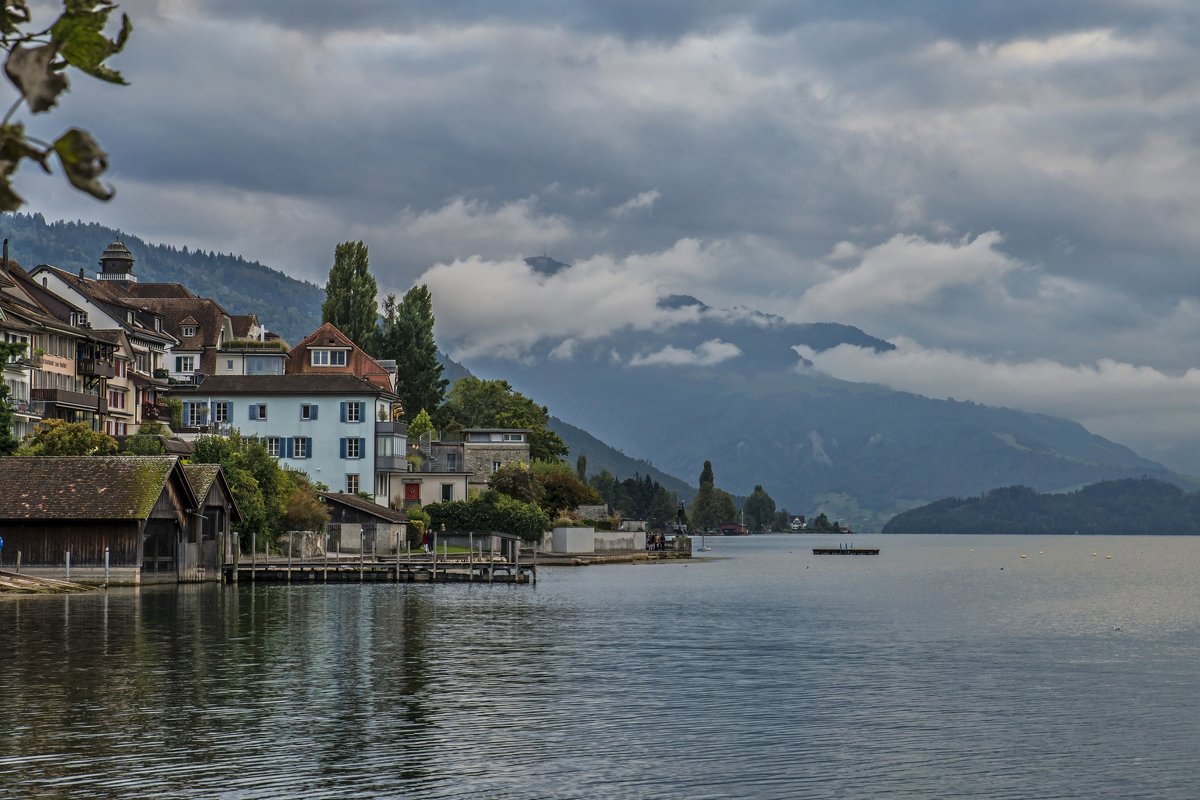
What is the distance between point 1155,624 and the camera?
8519 centimetres

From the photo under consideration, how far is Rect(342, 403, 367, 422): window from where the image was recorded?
13512 cm

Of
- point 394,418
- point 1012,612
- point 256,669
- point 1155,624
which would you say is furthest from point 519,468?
point 256,669

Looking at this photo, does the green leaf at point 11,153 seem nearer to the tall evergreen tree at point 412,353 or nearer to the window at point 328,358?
the window at point 328,358

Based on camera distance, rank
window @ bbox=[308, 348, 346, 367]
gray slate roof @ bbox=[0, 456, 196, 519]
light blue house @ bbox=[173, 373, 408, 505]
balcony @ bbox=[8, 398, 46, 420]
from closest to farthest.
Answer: gray slate roof @ bbox=[0, 456, 196, 519] < balcony @ bbox=[8, 398, 46, 420] < light blue house @ bbox=[173, 373, 408, 505] < window @ bbox=[308, 348, 346, 367]

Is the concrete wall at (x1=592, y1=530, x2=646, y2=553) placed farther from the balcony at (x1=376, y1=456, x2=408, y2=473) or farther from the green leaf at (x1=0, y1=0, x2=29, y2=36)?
the green leaf at (x1=0, y1=0, x2=29, y2=36)

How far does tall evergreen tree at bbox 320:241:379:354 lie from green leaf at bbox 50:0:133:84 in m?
170

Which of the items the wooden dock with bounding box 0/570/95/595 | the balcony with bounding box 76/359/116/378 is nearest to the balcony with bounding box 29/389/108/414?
the balcony with bounding box 76/359/116/378

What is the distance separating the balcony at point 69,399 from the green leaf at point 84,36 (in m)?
117

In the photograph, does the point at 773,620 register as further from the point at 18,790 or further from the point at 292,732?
the point at 18,790

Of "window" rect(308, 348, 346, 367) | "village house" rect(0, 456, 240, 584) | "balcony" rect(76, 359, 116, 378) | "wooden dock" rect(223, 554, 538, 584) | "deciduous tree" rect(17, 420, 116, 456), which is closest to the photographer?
"village house" rect(0, 456, 240, 584)

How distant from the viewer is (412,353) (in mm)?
178875

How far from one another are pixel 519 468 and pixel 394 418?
46.4 feet

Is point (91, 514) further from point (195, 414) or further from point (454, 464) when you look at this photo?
point (454, 464)

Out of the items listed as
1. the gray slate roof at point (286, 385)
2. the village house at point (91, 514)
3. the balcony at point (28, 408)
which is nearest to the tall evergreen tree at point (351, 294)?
the gray slate roof at point (286, 385)
